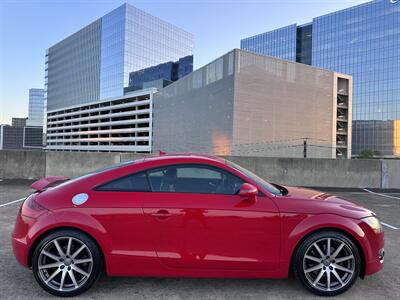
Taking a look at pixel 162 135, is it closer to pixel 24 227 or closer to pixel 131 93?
pixel 131 93

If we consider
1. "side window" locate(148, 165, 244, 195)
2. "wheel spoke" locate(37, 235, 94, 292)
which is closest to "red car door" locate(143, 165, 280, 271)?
"side window" locate(148, 165, 244, 195)

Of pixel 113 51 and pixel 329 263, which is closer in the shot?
pixel 329 263

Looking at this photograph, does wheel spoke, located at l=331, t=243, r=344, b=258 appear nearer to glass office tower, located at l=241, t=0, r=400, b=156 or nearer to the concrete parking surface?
the concrete parking surface

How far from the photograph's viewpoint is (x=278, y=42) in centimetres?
11238

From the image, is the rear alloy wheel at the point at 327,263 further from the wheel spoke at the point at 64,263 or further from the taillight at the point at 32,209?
the taillight at the point at 32,209

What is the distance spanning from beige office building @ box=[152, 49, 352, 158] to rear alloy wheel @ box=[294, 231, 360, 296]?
42.2 meters

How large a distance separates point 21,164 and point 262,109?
40.7 m

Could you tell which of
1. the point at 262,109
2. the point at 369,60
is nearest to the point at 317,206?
the point at 262,109

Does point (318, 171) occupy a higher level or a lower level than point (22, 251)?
higher

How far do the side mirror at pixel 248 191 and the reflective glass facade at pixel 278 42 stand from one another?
112170 millimetres

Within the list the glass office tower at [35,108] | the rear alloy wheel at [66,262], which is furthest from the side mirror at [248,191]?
the glass office tower at [35,108]

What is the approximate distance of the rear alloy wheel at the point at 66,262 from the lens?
130 inches

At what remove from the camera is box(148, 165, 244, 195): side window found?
3451 millimetres

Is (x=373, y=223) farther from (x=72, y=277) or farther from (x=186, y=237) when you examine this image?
(x=72, y=277)
